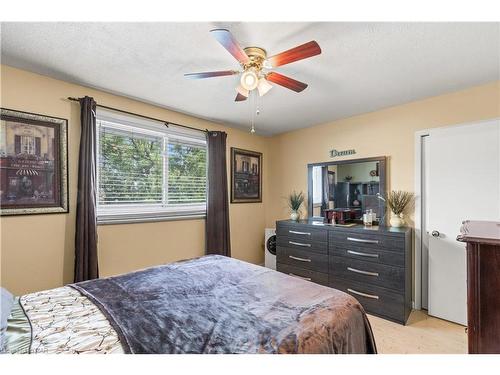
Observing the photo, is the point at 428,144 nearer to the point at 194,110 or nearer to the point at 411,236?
the point at 411,236

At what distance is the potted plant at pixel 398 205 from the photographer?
2760 mm

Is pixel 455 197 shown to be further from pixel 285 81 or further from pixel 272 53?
pixel 272 53

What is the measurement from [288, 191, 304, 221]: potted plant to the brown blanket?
6.17 feet

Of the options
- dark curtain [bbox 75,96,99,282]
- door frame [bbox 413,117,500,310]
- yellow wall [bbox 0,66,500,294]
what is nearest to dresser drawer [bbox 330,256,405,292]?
door frame [bbox 413,117,500,310]

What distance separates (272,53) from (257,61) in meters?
0.17

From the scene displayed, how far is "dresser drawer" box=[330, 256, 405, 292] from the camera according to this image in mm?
2428

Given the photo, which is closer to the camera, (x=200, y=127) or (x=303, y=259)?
(x=303, y=259)

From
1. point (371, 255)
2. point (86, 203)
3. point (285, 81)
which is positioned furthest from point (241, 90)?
point (371, 255)

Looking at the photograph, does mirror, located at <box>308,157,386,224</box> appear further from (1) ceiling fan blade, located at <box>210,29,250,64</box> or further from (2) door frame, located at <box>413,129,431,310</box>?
(1) ceiling fan blade, located at <box>210,29,250,64</box>

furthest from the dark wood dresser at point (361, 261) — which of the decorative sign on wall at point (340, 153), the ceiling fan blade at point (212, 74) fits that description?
the ceiling fan blade at point (212, 74)

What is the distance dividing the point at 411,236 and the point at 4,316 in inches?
130

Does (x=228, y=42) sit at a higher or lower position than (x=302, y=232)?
higher

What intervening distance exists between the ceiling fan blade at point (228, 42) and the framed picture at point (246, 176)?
2.27 metres

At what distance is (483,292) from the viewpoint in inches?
47.3
